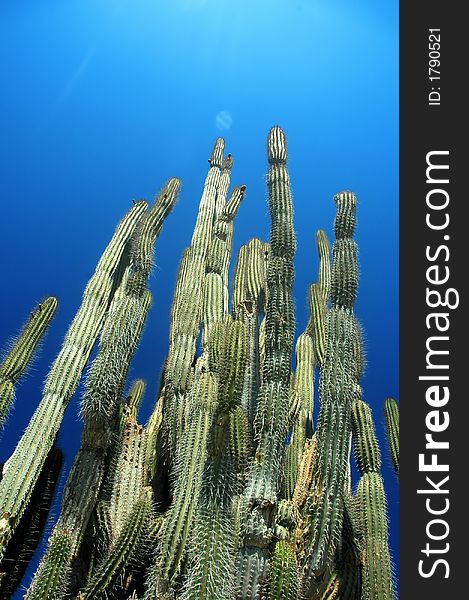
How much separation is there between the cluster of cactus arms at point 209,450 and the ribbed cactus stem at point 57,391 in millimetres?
14

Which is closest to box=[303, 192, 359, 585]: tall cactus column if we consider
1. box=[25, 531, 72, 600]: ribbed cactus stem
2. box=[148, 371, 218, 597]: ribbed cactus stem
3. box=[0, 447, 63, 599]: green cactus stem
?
box=[148, 371, 218, 597]: ribbed cactus stem

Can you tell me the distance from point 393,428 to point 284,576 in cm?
292

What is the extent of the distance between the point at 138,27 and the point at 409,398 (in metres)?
12.6

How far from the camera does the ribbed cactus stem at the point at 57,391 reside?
15.7ft

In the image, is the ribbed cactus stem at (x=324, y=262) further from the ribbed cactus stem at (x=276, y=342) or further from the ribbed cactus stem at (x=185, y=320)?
the ribbed cactus stem at (x=276, y=342)

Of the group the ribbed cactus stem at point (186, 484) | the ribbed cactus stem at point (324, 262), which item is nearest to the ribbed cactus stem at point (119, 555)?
the ribbed cactus stem at point (186, 484)

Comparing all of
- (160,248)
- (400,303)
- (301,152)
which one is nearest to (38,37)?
(160,248)

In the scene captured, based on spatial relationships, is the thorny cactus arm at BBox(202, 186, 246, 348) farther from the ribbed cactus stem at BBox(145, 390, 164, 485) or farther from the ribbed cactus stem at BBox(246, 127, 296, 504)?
the ribbed cactus stem at BBox(246, 127, 296, 504)

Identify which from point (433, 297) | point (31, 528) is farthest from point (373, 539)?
point (31, 528)

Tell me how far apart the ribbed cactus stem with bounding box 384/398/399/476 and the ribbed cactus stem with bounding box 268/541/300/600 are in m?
2.50

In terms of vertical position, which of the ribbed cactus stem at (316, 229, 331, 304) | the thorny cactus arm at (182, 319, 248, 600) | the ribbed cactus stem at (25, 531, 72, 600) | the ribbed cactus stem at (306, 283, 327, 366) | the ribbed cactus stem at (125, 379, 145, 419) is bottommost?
the ribbed cactus stem at (25, 531, 72, 600)

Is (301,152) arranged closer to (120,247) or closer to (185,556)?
(120,247)

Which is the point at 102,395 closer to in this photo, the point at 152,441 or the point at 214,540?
the point at 152,441

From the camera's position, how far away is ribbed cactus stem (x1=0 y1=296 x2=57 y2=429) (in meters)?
5.64
